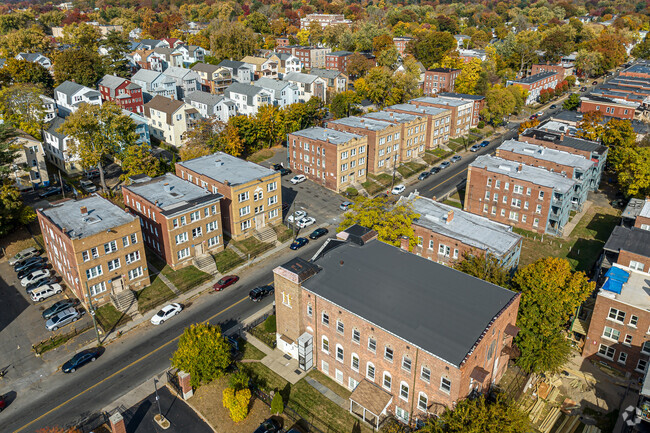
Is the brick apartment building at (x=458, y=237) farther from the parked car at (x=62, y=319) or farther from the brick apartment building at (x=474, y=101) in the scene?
the brick apartment building at (x=474, y=101)

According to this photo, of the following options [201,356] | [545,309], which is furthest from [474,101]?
[201,356]

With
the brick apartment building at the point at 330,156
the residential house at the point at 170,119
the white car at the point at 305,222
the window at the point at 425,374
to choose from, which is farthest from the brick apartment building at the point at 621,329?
the residential house at the point at 170,119

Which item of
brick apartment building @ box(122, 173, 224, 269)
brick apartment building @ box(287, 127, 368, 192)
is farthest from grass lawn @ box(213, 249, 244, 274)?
brick apartment building @ box(287, 127, 368, 192)

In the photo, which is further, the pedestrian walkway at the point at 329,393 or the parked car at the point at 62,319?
the parked car at the point at 62,319

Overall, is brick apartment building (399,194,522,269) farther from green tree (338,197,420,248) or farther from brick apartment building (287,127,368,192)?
brick apartment building (287,127,368,192)

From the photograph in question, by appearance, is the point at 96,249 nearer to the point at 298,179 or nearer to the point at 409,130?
the point at 298,179

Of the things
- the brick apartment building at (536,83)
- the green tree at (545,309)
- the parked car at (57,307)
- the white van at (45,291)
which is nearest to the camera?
the green tree at (545,309)

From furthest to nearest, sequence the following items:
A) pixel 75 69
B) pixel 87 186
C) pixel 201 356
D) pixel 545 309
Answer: pixel 75 69 < pixel 87 186 < pixel 545 309 < pixel 201 356
